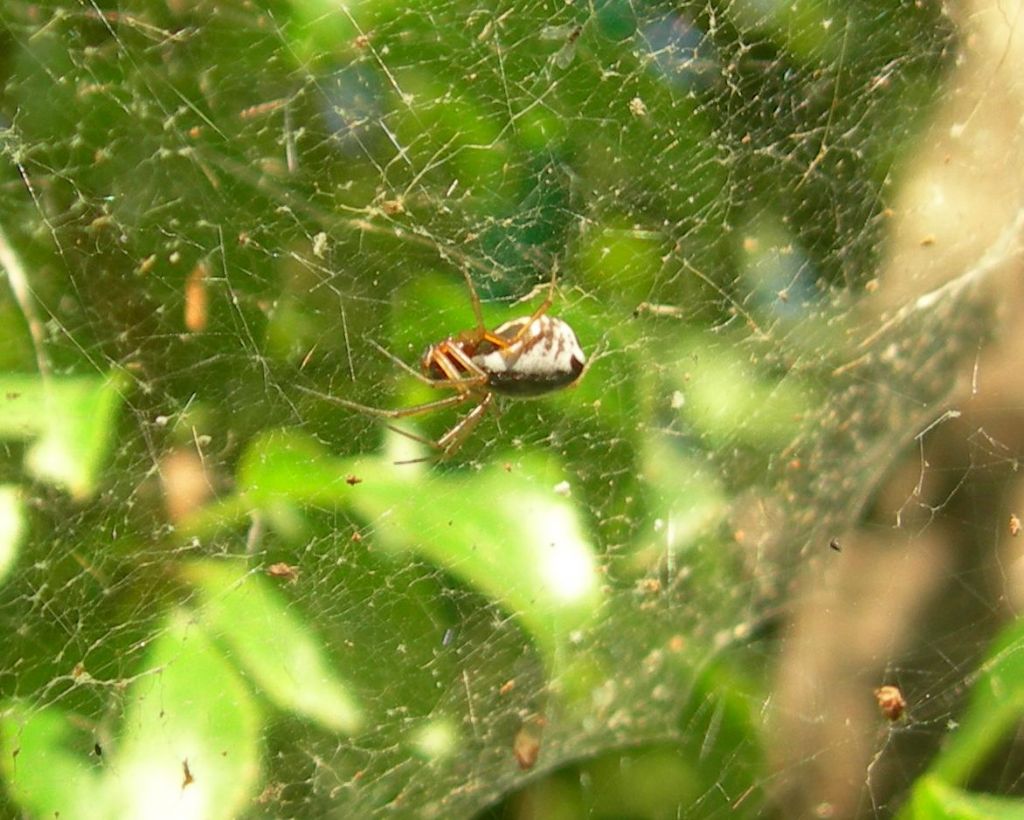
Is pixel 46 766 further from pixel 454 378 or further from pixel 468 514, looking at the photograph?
pixel 454 378

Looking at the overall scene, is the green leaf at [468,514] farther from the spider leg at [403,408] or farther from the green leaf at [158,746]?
the green leaf at [158,746]

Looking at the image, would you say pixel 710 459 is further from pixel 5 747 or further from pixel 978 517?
pixel 5 747

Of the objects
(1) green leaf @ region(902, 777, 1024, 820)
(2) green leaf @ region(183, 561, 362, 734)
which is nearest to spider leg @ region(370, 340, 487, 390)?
(2) green leaf @ region(183, 561, 362, 734)

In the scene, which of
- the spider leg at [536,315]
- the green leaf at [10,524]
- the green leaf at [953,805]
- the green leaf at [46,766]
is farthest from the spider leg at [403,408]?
the green leaf at [953,805]

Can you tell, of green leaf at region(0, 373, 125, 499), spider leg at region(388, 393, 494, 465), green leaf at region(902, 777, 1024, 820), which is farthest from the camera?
green leaf at region(902, 777, 1024, 820)

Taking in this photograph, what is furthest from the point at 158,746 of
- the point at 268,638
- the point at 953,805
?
the point at 953,805

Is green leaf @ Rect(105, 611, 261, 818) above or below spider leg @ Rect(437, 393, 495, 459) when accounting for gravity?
below

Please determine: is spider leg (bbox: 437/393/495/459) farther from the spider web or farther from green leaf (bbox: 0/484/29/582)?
green leaf (bbox: 0/484/29/582)
